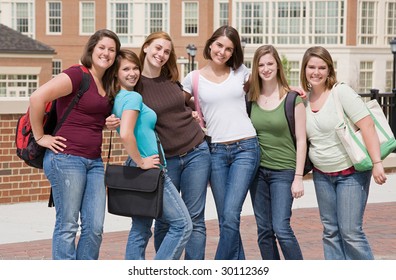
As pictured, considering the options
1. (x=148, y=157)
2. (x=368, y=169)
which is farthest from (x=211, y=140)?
(x=368, y=169)

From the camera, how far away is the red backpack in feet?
19.5

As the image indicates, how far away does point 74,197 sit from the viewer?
5.98 metres

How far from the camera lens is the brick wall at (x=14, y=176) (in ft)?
37.7

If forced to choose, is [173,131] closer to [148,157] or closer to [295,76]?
[148,157]

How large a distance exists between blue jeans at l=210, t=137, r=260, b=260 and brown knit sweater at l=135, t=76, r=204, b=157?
234 mm

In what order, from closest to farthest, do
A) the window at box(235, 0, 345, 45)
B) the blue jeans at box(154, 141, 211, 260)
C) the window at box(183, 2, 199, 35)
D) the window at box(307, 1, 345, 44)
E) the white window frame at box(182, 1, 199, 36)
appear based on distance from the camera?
the blue jeans at box(154, 141, 211, 260) → the window at box(307, 1, 345, 44) → the window at box(235, 0, 345, 45) → the white window frame at box(182, 1, 199, 36) → the window at box(183, 2, 199, 35)

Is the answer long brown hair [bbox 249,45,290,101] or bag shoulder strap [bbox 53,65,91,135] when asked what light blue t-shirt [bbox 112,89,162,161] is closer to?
bag shoulder strap [bbox 53,65,91,135]

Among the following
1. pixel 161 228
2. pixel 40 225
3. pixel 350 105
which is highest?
pixel 350 105

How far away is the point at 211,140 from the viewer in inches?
261

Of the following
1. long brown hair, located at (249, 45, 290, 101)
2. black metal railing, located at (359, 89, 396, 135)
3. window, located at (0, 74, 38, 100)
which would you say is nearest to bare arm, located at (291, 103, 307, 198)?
long brown hair, located at (249, 45, 290, 101)

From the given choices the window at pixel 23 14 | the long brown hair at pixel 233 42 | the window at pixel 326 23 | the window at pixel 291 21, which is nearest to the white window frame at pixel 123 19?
the window at pixel 23 14

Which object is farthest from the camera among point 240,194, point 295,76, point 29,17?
point 29,17
